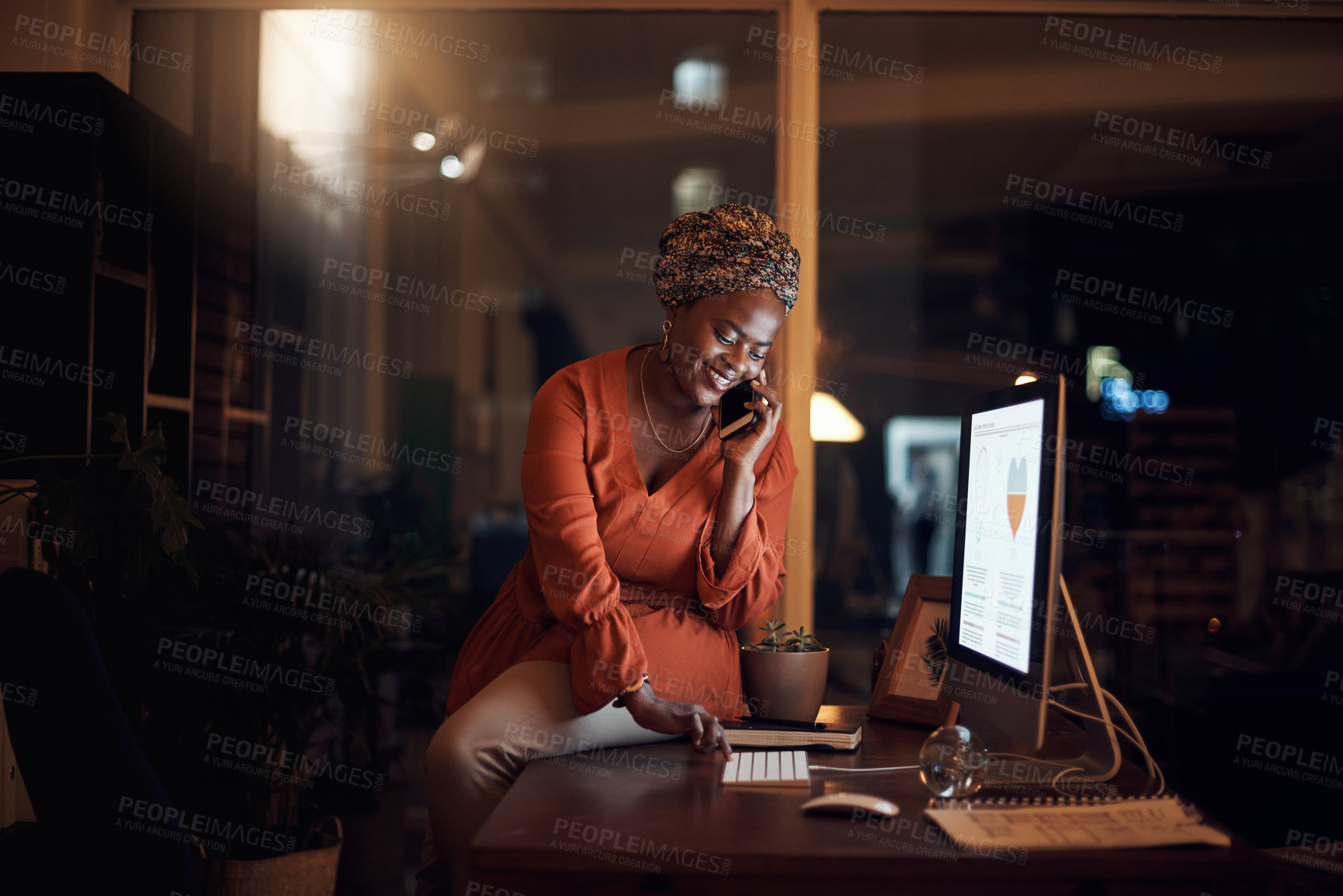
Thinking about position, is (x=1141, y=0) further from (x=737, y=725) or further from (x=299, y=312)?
(x=299, y=312)

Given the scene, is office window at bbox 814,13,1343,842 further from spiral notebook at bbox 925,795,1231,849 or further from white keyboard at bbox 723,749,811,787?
spiral notebook at bbox 925,795,1231,849

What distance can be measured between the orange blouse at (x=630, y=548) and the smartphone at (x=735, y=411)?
38 millimetres

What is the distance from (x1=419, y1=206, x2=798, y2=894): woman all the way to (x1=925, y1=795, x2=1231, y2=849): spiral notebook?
58 centimetres

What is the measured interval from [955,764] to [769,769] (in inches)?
9.6

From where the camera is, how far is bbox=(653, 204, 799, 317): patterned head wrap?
1.64 m

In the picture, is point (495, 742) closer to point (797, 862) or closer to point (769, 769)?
point (769, 769)

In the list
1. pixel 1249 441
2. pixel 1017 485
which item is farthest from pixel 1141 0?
pixel 1017 485

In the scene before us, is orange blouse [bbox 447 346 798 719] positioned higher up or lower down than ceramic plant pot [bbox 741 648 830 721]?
higher up

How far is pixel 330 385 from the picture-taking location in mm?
3041

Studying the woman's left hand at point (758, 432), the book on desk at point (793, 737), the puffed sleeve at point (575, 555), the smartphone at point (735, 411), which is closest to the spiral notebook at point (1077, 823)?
the book on desk at point (793, 737)

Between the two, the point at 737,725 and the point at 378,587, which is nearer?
the point at 737,725

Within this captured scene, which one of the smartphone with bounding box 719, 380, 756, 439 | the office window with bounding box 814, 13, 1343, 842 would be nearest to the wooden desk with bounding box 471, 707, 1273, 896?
the smartphone with bounding box 719, 380, 756, 439

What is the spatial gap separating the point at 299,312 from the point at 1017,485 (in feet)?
8.33

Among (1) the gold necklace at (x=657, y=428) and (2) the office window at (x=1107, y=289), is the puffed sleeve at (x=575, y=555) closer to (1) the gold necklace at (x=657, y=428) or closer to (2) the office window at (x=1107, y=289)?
(1) the gold necklace at (x=657, y=428)
